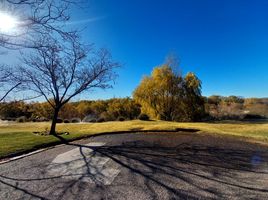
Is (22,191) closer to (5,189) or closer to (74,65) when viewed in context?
(5,189)

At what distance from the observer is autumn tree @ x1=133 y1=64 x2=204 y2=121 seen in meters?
27.1

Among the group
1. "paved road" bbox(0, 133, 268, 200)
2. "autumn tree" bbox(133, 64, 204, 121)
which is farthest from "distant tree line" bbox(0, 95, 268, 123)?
"paved road" bbox(0, 133, 268, 200)

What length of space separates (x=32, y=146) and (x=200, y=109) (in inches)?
907

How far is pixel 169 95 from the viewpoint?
90.3 ft

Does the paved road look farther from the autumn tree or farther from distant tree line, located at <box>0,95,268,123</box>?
distant tree line, located at <box>0,95,268,123</box>

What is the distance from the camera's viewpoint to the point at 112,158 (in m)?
6.38

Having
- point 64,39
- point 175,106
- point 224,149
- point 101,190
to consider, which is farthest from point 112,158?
point 175,106

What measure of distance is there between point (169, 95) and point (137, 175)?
23.1 m

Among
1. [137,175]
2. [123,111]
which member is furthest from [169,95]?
[137,175]

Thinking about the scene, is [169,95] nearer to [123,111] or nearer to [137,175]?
[123,111]

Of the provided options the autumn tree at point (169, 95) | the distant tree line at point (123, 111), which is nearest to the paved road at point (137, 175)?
the autumn tree at point (169, 95)

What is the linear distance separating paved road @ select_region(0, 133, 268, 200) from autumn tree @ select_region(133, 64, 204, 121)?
19892mm

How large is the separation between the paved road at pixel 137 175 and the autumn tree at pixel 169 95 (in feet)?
65.3

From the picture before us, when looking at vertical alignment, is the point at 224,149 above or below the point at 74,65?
below
